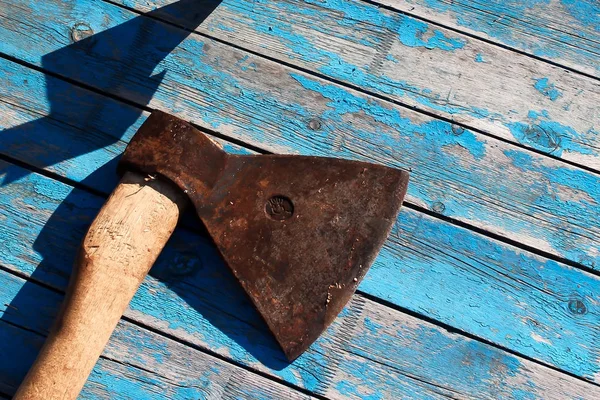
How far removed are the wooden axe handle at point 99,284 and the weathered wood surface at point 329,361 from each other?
23cm

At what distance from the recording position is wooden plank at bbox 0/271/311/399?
1.63 m

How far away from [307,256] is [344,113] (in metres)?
0.49

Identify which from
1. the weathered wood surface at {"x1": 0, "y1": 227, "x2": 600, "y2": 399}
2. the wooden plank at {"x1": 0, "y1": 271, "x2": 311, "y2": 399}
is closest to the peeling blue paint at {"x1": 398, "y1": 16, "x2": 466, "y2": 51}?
the weathered wood surface at {"x1": 0, "y1": 227, "x2": 600, "y2": 399}

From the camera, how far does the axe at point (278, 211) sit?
4.84ft

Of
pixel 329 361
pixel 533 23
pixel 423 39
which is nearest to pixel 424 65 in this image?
pixel 423 39

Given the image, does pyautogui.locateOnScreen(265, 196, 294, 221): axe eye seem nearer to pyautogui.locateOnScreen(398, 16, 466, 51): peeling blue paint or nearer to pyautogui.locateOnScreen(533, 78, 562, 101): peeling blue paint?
pyautogui.locateOnScreen(398, 16, 466, 51): peeling blue paint

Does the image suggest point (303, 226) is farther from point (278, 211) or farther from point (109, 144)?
point (109, 144)

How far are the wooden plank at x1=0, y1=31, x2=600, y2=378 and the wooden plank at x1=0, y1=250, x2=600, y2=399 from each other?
6cm

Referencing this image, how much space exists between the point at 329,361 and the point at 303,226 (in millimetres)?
420

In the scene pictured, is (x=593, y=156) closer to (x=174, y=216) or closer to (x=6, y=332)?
(x=174, y=216)

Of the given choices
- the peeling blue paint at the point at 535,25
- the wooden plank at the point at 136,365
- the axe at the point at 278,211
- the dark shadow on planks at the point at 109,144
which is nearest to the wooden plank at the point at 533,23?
the peeling blue paint at the point at 535,25

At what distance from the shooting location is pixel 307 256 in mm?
1538

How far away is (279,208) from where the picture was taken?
5.07 ft

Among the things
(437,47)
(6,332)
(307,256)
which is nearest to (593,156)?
(437,47)
